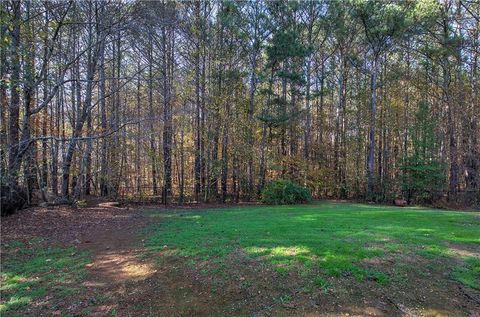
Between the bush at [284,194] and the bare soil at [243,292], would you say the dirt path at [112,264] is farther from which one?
the bush at [284,194]

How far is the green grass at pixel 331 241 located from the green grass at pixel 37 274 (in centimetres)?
152

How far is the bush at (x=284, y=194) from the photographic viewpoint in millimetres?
14500

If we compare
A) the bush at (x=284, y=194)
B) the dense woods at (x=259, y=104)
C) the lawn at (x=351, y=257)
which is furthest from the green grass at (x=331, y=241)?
the dense woods at (x=259, y=104)

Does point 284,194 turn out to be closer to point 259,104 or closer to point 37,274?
point 259,104

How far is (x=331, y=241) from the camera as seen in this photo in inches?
215

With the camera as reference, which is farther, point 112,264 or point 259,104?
point 259,104

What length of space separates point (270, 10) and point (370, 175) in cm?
1126

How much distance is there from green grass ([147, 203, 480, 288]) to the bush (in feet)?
20.9

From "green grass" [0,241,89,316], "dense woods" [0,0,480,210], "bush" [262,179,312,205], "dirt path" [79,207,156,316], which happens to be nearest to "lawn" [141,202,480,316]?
"dirt path" [79,207,156,316]

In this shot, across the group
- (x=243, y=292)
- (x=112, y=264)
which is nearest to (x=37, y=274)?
(x=112, y=264)

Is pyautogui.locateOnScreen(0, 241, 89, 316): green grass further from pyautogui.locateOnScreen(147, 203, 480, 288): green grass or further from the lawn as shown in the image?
pyautogui.locateOnScreen(147, 203, 480, 288): green grass

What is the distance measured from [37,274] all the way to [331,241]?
5.22 meters

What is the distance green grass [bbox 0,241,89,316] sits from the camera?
4062mm

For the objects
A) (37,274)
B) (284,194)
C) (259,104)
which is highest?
(259,104)
